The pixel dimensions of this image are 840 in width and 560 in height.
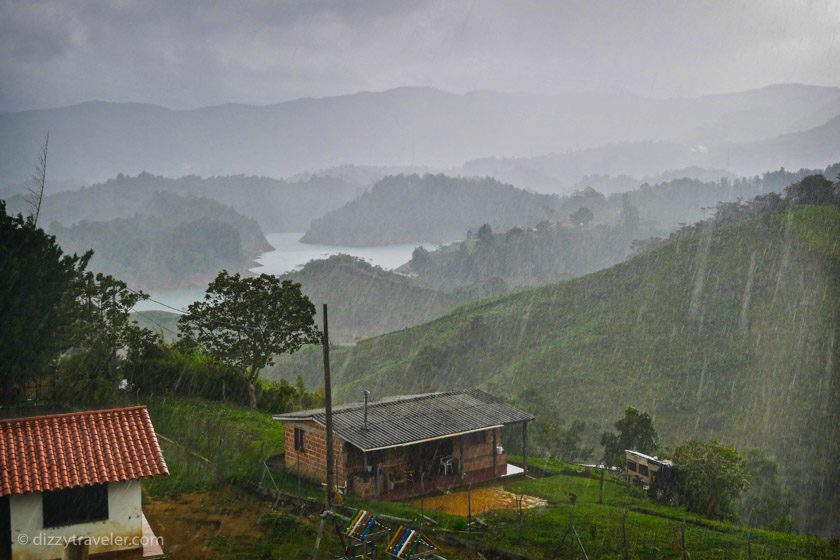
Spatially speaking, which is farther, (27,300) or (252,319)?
(252,319)

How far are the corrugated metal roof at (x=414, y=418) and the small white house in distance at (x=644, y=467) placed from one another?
5359 millimetres

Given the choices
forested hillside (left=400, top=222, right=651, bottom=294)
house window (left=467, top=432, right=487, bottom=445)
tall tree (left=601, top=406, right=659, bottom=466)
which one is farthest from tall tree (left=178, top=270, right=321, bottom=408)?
forested hillside (left=400, top=222, right=651, bottom=294)

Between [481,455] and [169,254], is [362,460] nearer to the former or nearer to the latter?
[481,455]

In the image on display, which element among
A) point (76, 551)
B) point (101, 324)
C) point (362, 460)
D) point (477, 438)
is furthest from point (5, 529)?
point (101, 324)

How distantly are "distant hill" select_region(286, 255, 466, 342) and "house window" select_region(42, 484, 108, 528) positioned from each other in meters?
101

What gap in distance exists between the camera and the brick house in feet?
81.7

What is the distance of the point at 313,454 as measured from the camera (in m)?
25.8

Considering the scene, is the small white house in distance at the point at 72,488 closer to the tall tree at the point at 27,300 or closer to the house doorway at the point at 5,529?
the house doorway at the point at 5,529

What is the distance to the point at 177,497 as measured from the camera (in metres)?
22.9

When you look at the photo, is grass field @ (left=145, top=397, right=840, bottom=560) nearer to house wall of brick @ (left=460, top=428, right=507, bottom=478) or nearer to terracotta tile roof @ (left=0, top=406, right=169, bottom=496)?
house wall of brick @ (left=460, top=428, right=507, bottom=478)

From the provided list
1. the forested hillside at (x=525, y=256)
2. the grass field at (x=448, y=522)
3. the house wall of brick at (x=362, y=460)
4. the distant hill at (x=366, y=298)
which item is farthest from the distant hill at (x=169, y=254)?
the house wall of brick at (x=362, y=460)

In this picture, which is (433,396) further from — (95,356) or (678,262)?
(678,262)

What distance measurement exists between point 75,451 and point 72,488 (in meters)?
0.95

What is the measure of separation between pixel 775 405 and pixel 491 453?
28754mm
